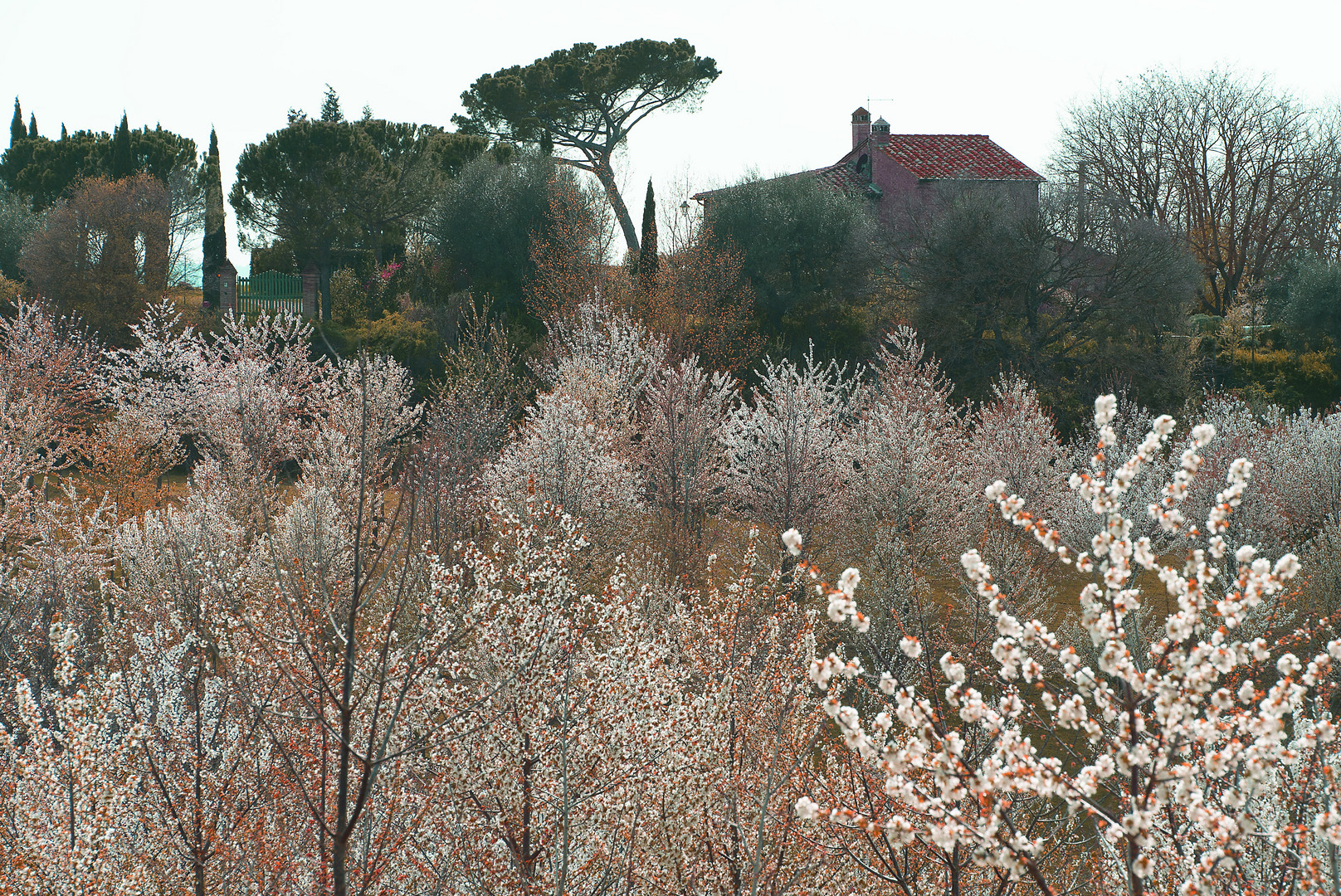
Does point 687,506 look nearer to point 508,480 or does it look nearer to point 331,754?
point 508,480

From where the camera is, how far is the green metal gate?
33812mm

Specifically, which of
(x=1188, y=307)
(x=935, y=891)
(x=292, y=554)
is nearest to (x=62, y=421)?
(x=292, y=554)

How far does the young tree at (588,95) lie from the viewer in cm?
3594

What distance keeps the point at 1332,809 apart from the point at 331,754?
21.5ft

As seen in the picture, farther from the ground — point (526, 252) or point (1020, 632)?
point (526, 252)

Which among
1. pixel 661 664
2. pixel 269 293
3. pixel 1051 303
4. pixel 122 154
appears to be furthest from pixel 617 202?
pixel 661 664

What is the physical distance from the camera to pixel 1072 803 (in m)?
3.21

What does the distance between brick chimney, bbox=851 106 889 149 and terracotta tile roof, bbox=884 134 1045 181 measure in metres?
1.13

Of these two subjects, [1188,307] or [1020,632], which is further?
[1188,307]

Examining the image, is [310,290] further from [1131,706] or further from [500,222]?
[1131,706]

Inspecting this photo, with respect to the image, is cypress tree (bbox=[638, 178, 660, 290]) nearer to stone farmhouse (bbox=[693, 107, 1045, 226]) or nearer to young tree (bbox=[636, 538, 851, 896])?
stone farmhouse (bbox=[693, 107, 1045, 226])

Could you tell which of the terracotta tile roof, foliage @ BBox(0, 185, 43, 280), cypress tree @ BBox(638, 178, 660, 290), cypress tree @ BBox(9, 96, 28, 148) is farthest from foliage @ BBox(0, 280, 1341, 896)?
cypress tree @ BBox(9, 96, 28, 148)

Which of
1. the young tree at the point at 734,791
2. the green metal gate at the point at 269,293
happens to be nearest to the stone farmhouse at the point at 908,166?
the green metal gate at the point at 269,293

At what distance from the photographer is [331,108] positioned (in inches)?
1816
